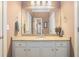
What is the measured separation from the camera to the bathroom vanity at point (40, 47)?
3.09 m

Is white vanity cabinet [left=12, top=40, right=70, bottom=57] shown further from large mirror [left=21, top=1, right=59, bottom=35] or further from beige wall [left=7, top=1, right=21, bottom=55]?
large mirror [left=21, top=1, right=59, bottom=35]

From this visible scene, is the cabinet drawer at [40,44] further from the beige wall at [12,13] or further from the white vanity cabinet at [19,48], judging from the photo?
the beige wall at [12,13]

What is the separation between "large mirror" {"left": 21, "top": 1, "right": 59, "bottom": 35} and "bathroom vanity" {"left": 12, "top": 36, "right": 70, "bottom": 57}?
37cm

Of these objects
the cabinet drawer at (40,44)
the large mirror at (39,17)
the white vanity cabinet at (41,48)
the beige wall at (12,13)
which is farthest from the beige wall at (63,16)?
the cabinet drawer at (40,44)

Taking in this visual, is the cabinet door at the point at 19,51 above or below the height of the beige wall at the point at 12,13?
below

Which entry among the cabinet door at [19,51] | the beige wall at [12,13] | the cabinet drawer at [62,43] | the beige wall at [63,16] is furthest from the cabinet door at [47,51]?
the beige wall at [12,13]

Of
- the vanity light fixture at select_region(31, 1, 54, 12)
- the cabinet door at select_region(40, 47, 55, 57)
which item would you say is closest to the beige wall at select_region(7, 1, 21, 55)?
the vanity light fixture at select_region(31, 1, 54, 12)

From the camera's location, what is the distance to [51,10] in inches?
135

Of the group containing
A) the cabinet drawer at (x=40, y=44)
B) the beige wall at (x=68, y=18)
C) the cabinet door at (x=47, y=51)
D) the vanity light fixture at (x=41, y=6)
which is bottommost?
the cabinet door at (x=47, y=51)

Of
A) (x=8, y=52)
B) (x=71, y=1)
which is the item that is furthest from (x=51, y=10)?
(x=8, y=52)

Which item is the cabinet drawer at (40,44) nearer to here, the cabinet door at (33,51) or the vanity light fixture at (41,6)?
the cabinet door at (33,51)

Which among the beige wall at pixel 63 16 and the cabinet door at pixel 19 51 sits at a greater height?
the beige wall at pixel 63 16

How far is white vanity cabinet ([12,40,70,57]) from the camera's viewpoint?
10.2 feet

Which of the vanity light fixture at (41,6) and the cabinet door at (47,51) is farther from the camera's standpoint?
the vanity light fixture at (41,6)
